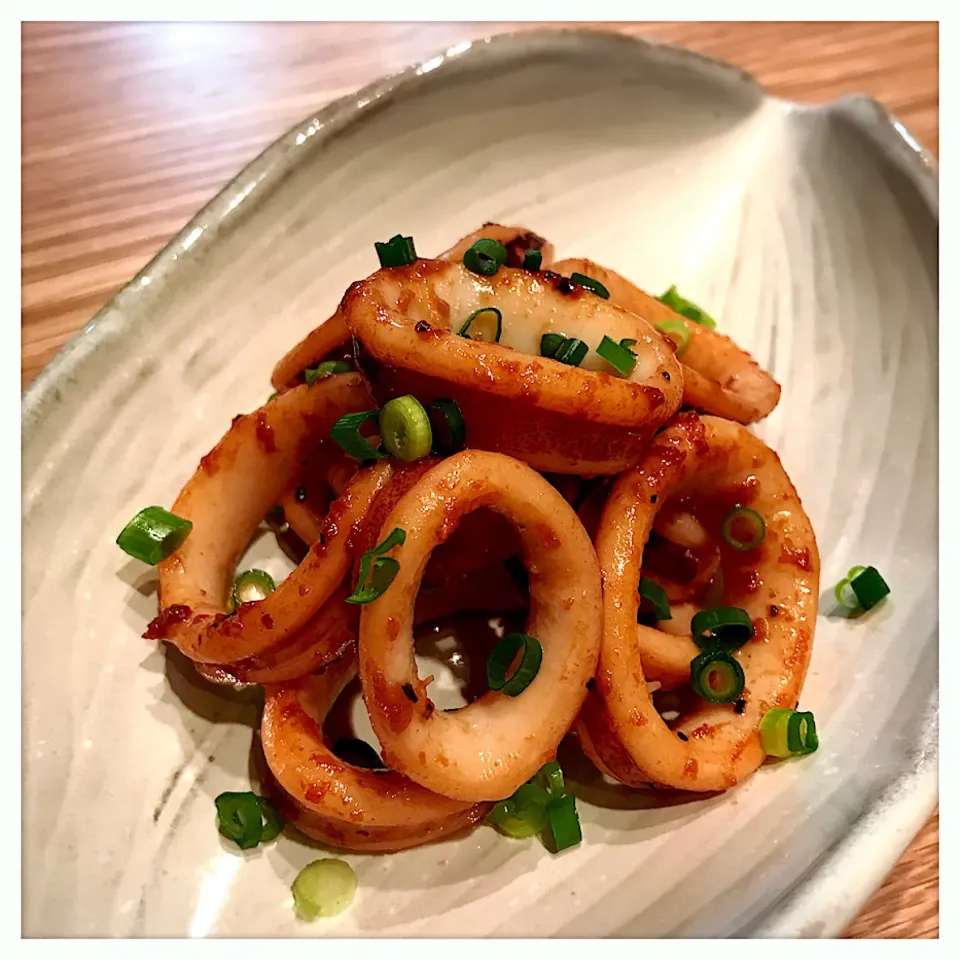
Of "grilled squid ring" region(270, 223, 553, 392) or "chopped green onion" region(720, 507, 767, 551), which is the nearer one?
"chopped green onion" region(720, 507, 767, 551)

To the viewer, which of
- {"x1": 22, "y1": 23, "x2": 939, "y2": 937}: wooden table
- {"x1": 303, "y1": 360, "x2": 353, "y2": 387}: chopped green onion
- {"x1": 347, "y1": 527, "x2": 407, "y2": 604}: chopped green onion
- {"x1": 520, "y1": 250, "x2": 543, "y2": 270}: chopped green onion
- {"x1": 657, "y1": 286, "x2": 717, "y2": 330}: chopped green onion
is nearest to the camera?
{"x1": 347, "y1": 527, "x2": 407, "y2": 604}: chopped green onion

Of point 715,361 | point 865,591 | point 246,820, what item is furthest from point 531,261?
point 246,820

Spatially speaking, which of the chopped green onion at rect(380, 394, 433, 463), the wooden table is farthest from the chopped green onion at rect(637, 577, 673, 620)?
the wooden table

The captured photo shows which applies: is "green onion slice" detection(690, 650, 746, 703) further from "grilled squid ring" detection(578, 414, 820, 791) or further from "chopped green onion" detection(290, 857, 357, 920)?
"chopped green onion" detection(290, 857, 357, 920)

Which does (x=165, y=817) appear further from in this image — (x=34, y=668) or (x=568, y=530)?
(x=568, y=530)

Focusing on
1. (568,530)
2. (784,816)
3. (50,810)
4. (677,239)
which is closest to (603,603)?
(568,530)
